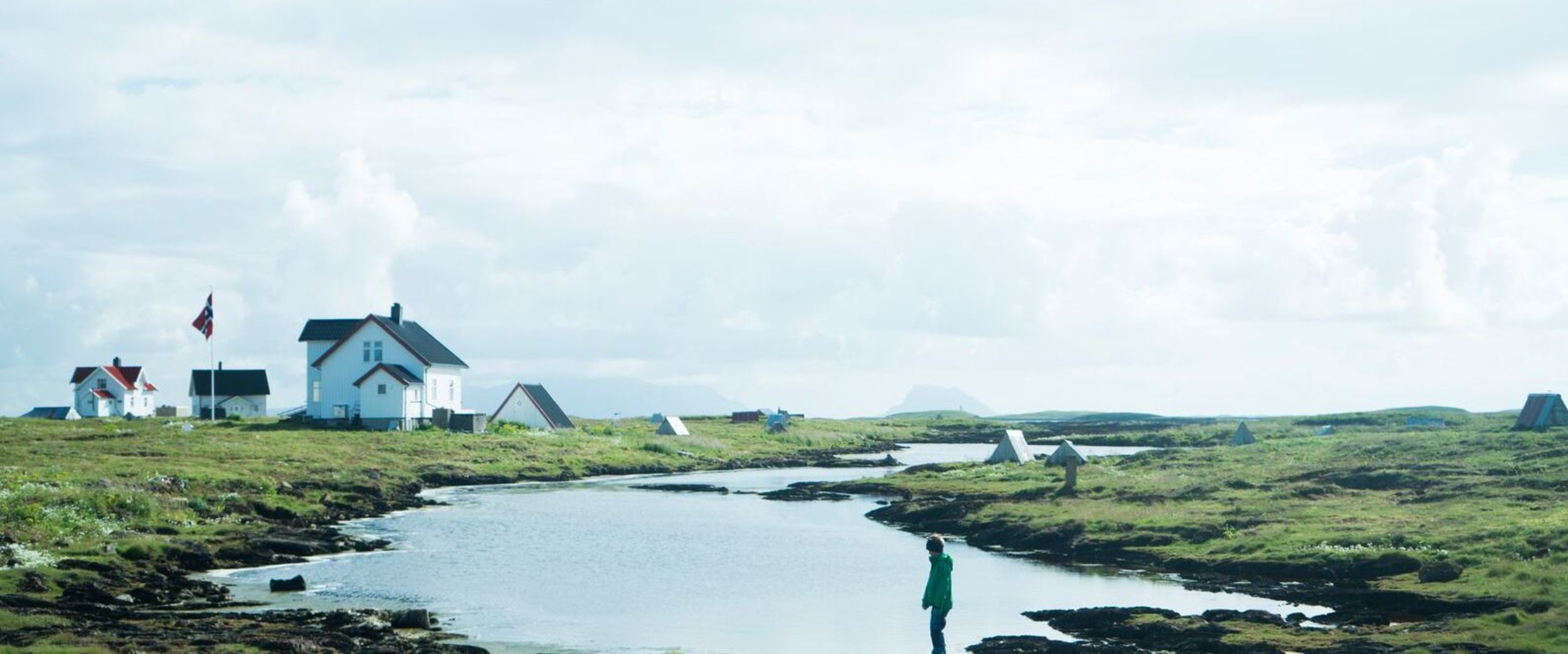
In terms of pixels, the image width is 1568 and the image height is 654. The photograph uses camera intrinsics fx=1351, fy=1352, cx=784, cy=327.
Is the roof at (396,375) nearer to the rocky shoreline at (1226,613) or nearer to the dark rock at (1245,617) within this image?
the rocky shoreline at (1226,613)

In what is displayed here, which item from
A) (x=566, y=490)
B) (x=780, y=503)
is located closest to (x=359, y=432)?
(x=566, y=490)

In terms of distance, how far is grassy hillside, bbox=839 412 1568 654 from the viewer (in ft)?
105

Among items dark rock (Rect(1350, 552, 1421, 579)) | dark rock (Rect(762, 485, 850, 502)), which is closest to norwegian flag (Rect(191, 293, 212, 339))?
dark rock (Rect(762, 485, 850, 502))

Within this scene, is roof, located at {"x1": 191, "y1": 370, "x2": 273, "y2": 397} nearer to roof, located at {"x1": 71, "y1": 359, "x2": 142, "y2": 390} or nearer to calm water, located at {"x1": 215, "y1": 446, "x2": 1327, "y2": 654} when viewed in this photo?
roof, located at {"x1": 71, "y1": 359, "x2": 142, "y2": 390}

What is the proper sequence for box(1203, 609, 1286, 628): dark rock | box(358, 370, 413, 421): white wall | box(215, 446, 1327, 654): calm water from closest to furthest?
box(1203, 609, 1286, 628): dark rock → box(215, 446, 1327, 654): calm water → box(358, 370, 413, 421): white wall

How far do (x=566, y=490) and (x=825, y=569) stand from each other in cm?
3708

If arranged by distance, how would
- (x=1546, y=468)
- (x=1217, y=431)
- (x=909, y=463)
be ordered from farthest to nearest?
1. (x=1217, y=431)
2. (x=909, y=463)
3. (x=1546, y=468)

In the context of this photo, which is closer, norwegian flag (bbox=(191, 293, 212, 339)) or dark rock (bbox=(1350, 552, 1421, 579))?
dark rock (bbox=(1350, 552, 1421, 579))

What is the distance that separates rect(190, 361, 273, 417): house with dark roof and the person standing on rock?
11469 cm

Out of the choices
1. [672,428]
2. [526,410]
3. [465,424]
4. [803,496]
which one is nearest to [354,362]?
→ [465,424]

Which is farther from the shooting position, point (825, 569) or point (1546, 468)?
point (1546, 468)

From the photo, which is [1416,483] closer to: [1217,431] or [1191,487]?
[1191,487]

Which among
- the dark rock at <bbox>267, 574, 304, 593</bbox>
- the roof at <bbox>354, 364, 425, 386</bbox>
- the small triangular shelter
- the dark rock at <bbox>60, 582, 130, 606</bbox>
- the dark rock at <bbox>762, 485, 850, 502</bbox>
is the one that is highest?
the roof at <bbox>354, 364, 425, 386</bbox>

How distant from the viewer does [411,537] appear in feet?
168
